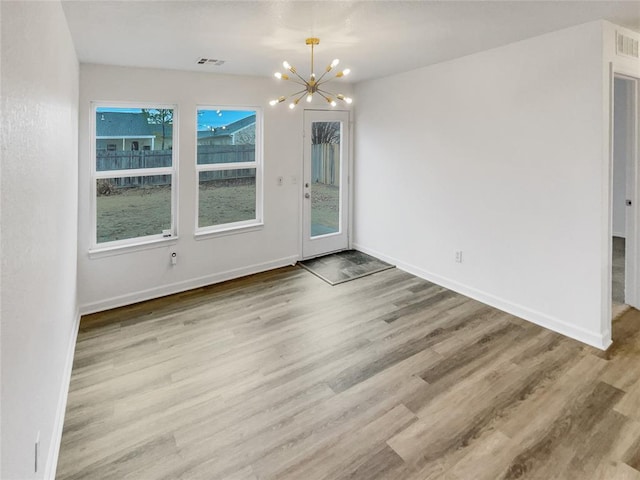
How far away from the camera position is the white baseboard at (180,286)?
4.07 metres

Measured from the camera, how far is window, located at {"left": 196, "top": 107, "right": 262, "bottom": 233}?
469 cm

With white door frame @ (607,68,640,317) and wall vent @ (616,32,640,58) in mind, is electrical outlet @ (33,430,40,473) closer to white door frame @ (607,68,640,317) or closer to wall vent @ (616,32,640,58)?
wall vent @ (616,32,640,58)

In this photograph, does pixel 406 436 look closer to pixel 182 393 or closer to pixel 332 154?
pixel 182 393

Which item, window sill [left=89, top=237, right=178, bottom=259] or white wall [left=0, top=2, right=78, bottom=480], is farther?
window sill [left=89, top=237, right=178, bottom=259]

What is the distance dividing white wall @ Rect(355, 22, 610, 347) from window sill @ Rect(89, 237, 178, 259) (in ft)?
9.41

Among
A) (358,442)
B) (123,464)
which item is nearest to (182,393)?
(123,464)

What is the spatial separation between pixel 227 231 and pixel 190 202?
22.7 inches

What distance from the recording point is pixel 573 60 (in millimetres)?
3109

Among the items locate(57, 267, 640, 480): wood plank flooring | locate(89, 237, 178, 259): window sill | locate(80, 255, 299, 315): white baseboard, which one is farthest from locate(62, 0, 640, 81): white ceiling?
locate(57, 267, 640, 480): wood plank flooring

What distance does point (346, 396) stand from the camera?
2629 mm

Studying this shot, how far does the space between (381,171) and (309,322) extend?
2.57 metres

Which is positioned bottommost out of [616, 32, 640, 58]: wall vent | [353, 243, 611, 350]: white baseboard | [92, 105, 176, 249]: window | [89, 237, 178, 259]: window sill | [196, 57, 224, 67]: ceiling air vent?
[353, 243, 611, 350]: white baseboard

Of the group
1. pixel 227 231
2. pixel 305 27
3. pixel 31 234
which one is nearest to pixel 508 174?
pixel 305 27

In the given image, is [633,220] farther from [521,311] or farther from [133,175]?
[133,175]
